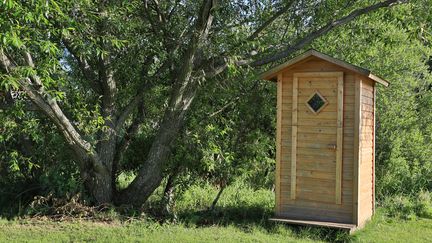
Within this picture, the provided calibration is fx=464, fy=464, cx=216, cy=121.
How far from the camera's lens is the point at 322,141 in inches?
281

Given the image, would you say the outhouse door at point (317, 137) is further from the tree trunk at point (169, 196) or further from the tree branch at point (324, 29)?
the tree trunk at point (169, 196)

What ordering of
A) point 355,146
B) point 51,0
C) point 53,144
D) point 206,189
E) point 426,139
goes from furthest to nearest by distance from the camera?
1. point 426,139
2. point 206,189
3. point 53,144
4. point 355,146
5. point 51,0

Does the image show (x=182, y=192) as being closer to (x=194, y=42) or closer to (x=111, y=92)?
(x=111, y=92)

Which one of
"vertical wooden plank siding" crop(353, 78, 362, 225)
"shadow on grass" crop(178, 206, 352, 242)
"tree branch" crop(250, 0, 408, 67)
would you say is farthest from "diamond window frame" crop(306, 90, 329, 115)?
"shadow on grass" crop(178, 206, 352, 242)

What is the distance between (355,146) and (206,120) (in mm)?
2608

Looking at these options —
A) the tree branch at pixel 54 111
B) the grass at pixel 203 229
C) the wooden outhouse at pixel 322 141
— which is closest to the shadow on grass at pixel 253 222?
the grass at pixel 203 229

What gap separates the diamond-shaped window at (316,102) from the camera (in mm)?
7109

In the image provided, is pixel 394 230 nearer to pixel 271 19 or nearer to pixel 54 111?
pixel 271 19

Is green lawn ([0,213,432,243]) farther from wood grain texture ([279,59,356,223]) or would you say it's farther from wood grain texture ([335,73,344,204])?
wood grain texture ([335,73,344,204])

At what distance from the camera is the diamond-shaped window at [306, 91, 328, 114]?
711 centimetres

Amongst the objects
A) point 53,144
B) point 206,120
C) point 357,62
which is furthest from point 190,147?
point 357,62

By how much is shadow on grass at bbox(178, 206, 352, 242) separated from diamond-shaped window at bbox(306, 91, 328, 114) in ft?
5.89

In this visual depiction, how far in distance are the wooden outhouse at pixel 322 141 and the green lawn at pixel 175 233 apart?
0.24 metres

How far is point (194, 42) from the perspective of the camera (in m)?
7.43
